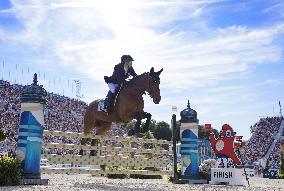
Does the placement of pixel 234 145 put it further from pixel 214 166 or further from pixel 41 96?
pixel 41 96

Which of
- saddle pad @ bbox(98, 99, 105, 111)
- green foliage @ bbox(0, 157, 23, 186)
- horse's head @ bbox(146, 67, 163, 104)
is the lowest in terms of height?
green foliage @ bbox(0, 157, 23, 186)

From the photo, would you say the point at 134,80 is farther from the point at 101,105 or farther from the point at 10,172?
the point at 10,172

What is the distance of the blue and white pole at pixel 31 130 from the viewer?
28.2 feet

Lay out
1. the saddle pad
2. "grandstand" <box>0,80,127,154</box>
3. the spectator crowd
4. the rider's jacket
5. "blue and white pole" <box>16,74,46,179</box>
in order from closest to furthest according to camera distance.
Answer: "blue and white pole" <box>16,74,46,179</box> < the rider's jacket < the saddle pad < "grandstand" <box>0,80,127,154</box> < the spectator crowd

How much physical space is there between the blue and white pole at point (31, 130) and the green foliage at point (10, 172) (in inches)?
12.8

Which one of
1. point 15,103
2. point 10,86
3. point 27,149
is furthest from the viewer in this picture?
point 10,86

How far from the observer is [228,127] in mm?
12680

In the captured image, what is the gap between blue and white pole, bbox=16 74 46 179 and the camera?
860 cm

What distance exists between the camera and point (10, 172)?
26.3ft

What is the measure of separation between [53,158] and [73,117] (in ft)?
124

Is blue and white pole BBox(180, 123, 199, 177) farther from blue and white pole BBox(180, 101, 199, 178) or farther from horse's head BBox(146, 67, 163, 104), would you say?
horse's head BBox(146, 67, 163, 104)

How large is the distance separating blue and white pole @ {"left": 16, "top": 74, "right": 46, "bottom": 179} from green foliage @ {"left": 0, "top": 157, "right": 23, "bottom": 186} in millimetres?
326

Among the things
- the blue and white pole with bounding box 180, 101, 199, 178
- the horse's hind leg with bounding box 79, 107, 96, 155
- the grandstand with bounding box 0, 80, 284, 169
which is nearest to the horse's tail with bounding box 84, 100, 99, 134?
the horse's hind leg with bounding box 79, 107, 96, 155

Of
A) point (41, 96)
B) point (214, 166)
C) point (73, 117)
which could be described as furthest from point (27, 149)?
point (73, 117)
